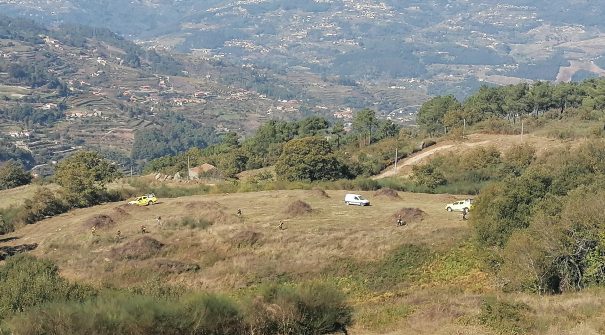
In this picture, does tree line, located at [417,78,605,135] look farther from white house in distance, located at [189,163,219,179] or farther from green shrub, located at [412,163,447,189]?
white house in distance, located at [189,163,219,179]

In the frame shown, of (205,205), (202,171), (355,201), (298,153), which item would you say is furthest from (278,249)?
(202,171)

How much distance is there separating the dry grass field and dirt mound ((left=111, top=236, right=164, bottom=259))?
0.07 meters

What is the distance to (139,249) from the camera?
41.6m

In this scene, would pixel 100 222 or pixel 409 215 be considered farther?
pixel 100 222

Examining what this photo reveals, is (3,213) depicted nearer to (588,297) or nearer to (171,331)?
(171,331)

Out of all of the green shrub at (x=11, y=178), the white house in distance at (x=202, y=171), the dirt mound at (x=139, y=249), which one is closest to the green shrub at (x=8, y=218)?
the dirt mound at (x=139, y=249)

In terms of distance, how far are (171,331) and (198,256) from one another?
26964 mm

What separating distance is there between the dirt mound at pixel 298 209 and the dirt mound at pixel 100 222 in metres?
14.5

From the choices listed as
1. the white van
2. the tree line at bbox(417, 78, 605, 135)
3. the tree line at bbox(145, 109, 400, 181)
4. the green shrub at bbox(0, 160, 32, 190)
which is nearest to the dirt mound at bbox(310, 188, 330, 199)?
the white van

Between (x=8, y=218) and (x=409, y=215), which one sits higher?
(x=409, y=215)

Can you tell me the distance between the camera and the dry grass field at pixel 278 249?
35.4 metres

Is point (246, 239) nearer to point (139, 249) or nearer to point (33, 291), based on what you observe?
point (139, 249)

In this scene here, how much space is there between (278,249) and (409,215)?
1113cm

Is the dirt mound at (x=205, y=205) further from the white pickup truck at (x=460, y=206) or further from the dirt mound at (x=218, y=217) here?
the white pickup truck at (x=460, y=206)
